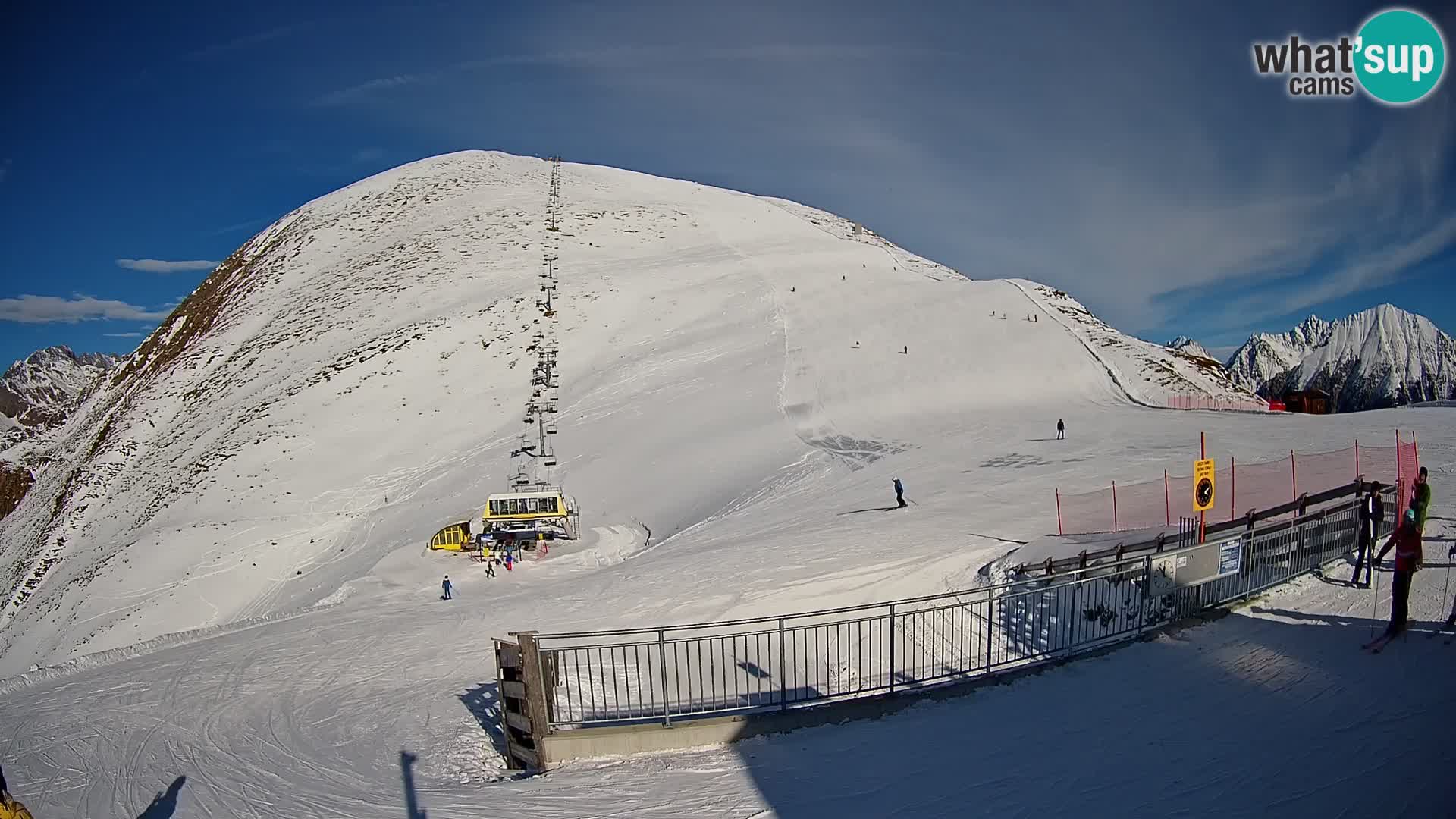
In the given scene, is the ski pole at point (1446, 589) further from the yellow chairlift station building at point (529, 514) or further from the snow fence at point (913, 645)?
the yellow chairlift station building at point (529, 514)

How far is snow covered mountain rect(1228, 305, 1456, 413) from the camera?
10956cm

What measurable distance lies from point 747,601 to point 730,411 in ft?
76.3

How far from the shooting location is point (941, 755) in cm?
754

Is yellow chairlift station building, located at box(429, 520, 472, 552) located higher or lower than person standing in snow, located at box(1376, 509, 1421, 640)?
lower

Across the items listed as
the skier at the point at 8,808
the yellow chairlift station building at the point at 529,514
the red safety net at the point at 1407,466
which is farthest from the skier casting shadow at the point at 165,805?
the yellow chairlift station building at the point at 529,514

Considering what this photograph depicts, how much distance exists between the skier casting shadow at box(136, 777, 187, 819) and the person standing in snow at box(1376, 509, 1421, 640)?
13.5 m

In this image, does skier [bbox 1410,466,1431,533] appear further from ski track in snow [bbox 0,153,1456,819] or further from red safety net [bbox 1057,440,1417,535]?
red safety net [bbox 1057,440,1417,535]

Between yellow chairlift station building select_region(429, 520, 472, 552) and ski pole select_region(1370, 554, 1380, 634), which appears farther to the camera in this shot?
yellow chairlift station building select_region(429, 520, 472, 552)

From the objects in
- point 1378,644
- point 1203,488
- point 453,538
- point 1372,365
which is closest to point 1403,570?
point 1378,644

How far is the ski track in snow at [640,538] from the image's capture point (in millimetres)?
7379

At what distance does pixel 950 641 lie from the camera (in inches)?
418

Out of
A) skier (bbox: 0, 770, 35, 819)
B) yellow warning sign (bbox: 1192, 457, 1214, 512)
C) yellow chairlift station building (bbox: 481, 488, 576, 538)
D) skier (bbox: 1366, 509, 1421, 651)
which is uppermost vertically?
yellow warning sign (bbox: 1192, 457, 1214, 512)

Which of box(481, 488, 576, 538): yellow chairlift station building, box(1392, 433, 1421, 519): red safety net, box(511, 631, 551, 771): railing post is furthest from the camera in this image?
box(481, 488, 576, 538): yellow chairlift station building

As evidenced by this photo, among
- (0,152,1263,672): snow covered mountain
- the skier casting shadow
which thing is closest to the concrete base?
the skier casting shadow
